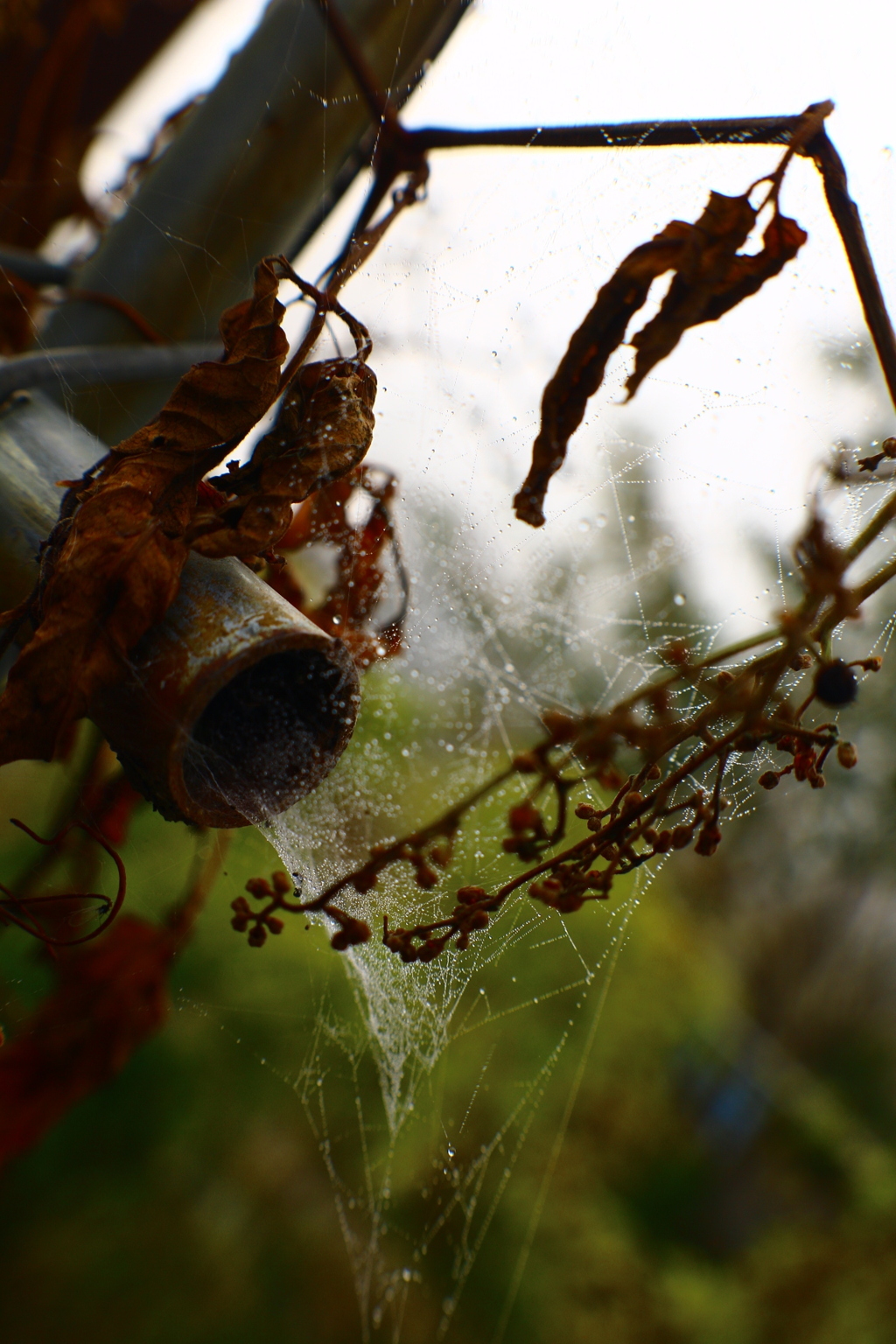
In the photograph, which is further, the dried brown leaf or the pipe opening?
the dried brown leaf

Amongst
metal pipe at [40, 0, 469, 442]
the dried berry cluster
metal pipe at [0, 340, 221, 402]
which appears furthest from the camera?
metal pipe at [40, 0, 469, 442]

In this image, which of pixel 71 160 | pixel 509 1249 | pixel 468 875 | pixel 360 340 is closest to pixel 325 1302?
pixel 509 1249

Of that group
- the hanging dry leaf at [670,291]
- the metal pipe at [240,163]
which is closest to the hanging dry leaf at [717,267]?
the hanging dry leaf at [670,291]

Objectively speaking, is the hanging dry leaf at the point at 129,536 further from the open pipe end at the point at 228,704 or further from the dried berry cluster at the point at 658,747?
the dried berry cluster at the point at 658,747

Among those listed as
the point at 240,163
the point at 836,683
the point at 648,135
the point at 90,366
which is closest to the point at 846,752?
the point at 836,683

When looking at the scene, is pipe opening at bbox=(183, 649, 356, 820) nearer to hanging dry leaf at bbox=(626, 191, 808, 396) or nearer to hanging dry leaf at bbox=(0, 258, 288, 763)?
Result: hanging dry leaf at bbox=(0, 258, 288, 763)

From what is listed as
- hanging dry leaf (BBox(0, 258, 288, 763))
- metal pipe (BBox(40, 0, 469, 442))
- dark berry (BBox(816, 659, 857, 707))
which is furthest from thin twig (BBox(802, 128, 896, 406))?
metal pipe (BBox(40, 0, 469, 442))

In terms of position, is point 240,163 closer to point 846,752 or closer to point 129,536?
point 129,536

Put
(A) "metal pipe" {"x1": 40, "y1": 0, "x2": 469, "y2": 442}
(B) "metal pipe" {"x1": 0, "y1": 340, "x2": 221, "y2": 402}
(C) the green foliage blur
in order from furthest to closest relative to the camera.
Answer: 1. (C) the green foliage blur
2. (A) "metal pipe" {"x1": 40, "y1": 0, "x2": 469, "y2": 442}
3. (B) "metal pipe" {"x1": 0, "y1": 340, "x2": 221, "y2": 402}
